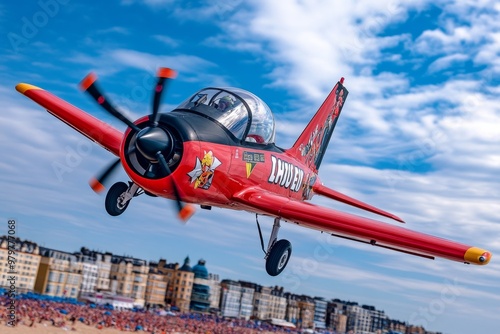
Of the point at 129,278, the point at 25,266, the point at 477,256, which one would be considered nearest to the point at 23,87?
the point at 477,256

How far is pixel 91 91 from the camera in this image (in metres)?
20.2

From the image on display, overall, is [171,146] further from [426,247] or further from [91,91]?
[426,247]

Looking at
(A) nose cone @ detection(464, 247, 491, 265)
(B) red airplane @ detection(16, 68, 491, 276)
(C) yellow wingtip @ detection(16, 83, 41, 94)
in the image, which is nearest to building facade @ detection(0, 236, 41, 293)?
(C) yellow wingtip @ detection(16, 83, 41, 94)

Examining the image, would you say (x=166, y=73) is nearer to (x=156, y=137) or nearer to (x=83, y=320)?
(x=156, y=137)

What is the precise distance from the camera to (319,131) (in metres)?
33.0

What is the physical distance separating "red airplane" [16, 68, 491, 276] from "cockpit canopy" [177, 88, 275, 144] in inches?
1.3

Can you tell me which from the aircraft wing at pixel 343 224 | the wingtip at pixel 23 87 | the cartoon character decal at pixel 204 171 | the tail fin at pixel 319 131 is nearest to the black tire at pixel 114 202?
the cartoon character decal at pixel 204 171

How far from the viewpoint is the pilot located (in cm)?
2093

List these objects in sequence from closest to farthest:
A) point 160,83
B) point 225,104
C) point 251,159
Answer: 1. point 160,83
2. point 225,104
3. point 251,159

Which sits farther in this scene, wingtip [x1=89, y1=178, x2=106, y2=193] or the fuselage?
wingtip [x1=89, y1=178, x2=106, y2=193]

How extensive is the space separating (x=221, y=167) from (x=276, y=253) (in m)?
3.92

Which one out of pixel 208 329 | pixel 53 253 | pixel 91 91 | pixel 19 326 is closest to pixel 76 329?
pixel 19 326

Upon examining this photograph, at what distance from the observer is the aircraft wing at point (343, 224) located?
67.6 feet

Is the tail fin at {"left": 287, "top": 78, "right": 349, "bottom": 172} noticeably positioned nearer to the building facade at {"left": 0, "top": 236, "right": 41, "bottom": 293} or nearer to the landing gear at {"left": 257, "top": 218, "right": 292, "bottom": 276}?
the landing gear at {"left": 257, "top": 218, "right": 292, "bottom": 276}
